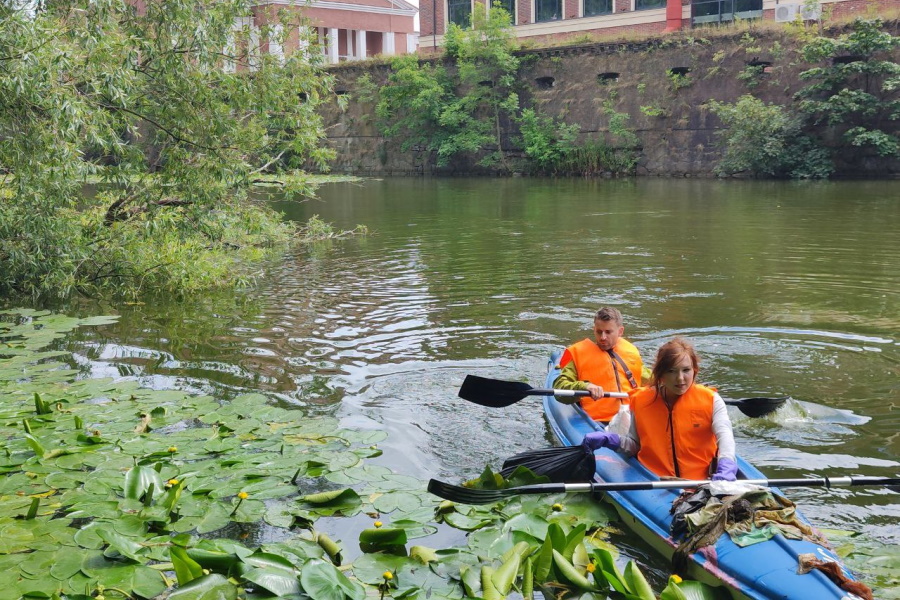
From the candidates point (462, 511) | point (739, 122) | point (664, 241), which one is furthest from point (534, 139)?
point (462, 511)

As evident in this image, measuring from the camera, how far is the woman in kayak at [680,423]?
4.72m

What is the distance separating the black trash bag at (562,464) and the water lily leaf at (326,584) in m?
1.54

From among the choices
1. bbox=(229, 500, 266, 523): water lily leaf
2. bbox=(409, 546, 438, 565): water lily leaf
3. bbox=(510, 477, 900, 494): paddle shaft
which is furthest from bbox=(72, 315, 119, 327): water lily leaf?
bbox=(409, 546, 438, 565): water lily leaf

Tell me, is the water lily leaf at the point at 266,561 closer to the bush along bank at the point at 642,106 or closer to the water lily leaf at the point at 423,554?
the water lily leaf at the point at 423,554

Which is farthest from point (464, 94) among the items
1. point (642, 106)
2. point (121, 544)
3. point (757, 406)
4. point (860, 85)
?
point (121, 544)

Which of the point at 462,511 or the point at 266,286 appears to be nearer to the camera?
the point at 462,511

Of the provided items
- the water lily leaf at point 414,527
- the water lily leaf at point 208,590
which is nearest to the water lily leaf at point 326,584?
the water lily leaf at point 208,590

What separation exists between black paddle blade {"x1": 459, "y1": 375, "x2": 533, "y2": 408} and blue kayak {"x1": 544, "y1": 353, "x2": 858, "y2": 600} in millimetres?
1224

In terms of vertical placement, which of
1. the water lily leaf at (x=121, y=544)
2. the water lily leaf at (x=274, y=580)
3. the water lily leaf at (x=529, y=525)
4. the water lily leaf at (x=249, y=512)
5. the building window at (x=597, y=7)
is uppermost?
the building window at (x=597, y=7)

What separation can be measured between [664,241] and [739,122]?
1379 centimetres

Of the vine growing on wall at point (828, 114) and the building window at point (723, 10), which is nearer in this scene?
the vine growing on wall at point (828, 114)

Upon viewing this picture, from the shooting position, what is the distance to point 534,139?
3334 cm

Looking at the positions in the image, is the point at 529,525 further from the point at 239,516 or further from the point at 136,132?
the point at 136,132

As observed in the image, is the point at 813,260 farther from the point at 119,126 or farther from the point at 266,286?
the point at 119,126
